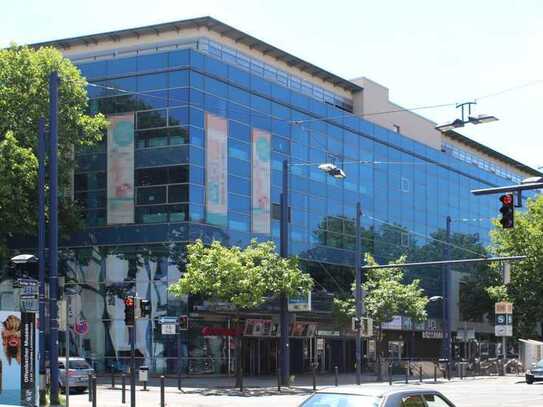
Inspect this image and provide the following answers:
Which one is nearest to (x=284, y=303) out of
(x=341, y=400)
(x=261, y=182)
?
(x=261, y=182)

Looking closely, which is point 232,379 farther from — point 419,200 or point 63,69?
point 419,200

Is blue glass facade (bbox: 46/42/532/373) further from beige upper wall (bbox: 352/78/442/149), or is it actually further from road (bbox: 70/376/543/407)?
beige upper wall (bbox: 352/78/442/149)

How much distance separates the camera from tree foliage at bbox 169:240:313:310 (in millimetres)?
37406

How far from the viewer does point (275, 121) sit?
4950 cm

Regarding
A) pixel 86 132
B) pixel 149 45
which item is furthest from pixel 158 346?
pixel 149 45

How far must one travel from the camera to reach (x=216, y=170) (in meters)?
45.1

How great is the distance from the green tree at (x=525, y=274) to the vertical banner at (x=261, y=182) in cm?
2136

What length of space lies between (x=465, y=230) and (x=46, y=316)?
167 ft

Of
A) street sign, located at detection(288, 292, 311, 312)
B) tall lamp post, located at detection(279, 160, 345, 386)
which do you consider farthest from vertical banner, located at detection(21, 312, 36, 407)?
street sign, located at detection(288, 292, 311, 312)

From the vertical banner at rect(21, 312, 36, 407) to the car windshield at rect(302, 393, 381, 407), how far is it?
1302cm

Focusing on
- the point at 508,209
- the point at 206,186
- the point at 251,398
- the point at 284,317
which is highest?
the point at 206,186

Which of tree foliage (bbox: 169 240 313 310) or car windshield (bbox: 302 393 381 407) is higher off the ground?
tree foliage (bbox: 169 240 313 310)

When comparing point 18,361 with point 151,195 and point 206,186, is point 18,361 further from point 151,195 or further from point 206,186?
point 206,186

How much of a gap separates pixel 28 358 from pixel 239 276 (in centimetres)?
1557
